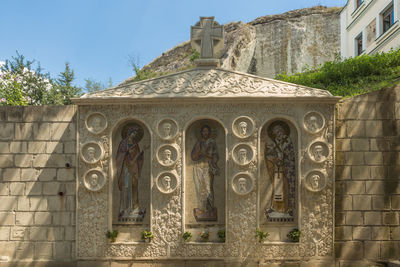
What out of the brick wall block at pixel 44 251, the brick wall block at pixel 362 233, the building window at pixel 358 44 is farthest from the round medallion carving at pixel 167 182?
the building window at pixel 358 44

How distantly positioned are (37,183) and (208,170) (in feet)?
11.7

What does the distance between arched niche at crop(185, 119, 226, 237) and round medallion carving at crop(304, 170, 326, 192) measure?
1.66 metres

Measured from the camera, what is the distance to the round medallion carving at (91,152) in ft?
22.3

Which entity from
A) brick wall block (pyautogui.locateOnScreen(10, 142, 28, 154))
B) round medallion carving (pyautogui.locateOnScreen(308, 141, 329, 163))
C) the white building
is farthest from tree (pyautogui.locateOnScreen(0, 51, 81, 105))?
the white building

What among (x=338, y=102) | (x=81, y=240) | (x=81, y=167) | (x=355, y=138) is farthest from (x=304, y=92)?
(x=81, y=240)

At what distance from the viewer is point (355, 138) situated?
7.00 meters

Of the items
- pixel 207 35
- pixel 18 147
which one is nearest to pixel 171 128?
pixel 207 35

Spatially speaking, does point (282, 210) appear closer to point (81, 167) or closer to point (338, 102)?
point (338, 102)

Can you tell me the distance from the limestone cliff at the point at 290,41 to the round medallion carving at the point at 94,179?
16.4 meters

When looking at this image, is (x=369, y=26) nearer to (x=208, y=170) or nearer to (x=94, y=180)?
(x=208, y=170)

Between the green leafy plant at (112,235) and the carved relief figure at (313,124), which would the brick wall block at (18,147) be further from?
the carved relief figure at (313,124)

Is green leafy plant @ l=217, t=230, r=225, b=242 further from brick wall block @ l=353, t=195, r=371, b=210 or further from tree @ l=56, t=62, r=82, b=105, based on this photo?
tree @ l=56, t=62, r=82, b=105

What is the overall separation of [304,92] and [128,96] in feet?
11.6

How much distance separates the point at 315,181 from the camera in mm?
6691
